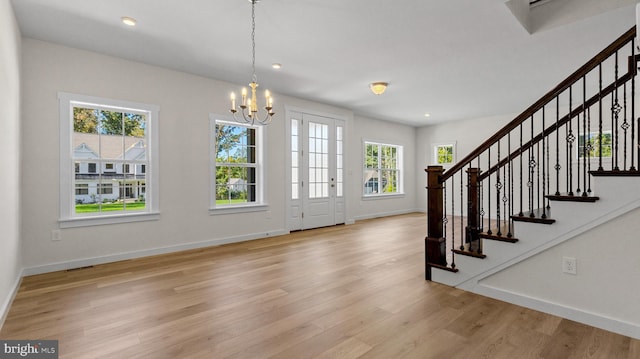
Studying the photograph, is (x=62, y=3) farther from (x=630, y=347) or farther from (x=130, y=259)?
(x=630, y=347)

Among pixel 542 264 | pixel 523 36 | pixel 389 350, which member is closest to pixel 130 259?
pixel 389 350

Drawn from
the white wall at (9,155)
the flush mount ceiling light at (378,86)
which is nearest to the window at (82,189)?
the white wall at (9,155)

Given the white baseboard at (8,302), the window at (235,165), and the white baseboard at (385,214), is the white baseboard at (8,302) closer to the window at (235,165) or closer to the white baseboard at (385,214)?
the window at (235,165)

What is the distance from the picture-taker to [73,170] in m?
3.86

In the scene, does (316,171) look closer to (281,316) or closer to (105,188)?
(105,188)

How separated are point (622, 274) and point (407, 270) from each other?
1.85 meters

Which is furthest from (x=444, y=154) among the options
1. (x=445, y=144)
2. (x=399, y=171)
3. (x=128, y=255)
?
(x=128, y=255)

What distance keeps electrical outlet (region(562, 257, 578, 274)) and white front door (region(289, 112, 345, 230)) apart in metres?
4.46

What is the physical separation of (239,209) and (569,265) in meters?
4.42

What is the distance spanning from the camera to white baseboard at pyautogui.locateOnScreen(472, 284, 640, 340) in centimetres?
215

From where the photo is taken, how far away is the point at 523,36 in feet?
11.5

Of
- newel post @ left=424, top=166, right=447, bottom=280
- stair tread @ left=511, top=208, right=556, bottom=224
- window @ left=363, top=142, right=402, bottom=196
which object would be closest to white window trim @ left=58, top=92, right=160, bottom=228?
newel post @ left=424, top=166, right=447, bottom=280

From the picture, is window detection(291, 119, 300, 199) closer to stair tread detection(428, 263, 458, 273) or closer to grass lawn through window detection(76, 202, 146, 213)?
grass lawn through window detection(76, 202, 146, 213)

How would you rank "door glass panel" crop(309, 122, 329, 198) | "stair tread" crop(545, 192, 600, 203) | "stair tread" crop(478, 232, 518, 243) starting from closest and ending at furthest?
"stair tread" crop(545, 192, 600, 203), "stair tread" crop(478, 232, 518, 243), "door glass panel" crop(309, 122, 329, 198)
